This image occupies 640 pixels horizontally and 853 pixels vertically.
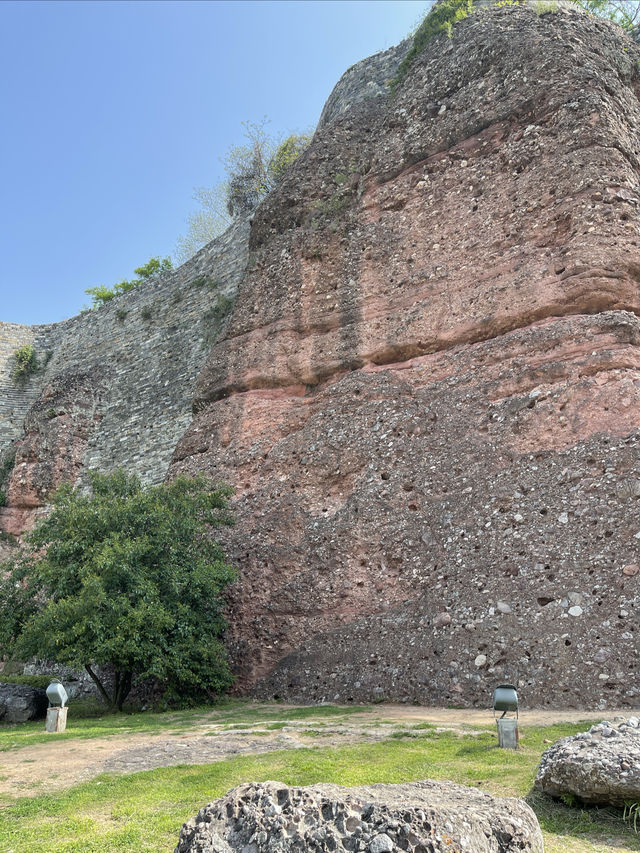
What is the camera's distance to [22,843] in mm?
3291

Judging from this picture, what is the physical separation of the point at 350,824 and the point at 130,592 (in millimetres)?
6906

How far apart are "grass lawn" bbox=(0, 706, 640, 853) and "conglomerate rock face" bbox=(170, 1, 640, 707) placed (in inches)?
74.3

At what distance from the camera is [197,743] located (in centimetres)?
574

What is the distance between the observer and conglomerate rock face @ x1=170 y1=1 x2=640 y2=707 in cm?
712

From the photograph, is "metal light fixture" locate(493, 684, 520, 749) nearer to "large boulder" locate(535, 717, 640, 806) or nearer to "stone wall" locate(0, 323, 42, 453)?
"large boulder" locate(535, 717, 640, 806)

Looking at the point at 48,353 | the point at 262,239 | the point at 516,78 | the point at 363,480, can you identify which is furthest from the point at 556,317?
the point at 48,353

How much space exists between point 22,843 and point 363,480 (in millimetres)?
6465

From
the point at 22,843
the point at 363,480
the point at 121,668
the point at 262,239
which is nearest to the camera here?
the point at 22,843

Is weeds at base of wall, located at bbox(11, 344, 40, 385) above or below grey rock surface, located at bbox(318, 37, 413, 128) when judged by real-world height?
below

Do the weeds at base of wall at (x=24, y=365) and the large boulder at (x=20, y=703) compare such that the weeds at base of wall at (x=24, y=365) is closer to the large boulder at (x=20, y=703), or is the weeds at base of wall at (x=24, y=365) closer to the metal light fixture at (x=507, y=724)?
the large boulder at (x=20, y=703)

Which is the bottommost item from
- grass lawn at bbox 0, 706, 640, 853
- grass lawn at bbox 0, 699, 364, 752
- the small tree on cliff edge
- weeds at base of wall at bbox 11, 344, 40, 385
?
grass lawn at bbox 0, 699, 364, 752

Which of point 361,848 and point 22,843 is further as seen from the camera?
point 22,843

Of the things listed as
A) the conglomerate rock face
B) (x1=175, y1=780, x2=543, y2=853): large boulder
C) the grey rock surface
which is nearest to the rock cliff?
the conglomerate rock face

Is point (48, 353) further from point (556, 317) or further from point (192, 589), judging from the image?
point (556, 317)
